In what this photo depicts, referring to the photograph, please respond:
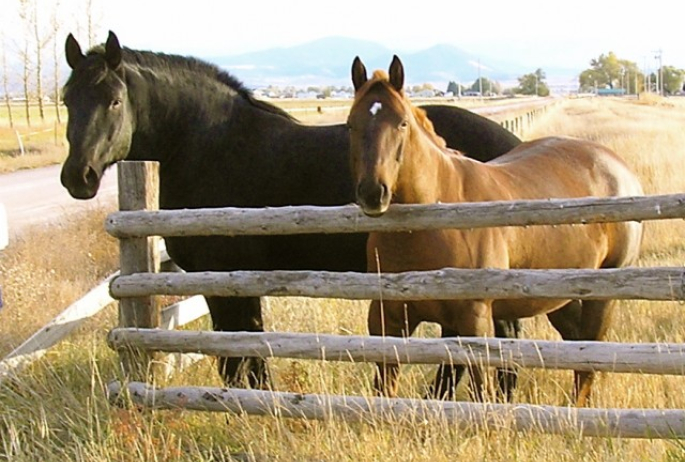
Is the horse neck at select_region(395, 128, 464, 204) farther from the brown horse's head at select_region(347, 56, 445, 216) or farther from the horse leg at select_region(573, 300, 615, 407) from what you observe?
the horse leg at select_region(573, 300, 615, 407)

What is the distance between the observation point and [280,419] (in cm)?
445

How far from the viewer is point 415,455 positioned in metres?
3.92

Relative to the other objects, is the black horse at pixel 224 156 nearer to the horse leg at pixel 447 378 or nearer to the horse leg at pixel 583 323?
the horse leg at pixel 447 378

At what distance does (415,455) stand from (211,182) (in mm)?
2636

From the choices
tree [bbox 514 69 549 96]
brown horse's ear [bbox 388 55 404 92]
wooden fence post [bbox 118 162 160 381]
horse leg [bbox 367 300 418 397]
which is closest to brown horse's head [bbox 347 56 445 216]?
brown horse's ear [bbox 388 55 404 92]

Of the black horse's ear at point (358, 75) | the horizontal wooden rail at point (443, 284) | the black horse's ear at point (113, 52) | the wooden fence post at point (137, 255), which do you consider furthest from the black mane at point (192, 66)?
the horizontal wooden rail at point (443, 284)

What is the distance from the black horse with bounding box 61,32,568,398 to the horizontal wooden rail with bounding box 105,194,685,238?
0.72 metres

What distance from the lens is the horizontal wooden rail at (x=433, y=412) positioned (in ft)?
13.2

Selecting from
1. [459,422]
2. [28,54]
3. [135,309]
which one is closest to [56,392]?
[135,309]

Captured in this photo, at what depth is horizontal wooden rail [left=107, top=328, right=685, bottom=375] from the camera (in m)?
4.12

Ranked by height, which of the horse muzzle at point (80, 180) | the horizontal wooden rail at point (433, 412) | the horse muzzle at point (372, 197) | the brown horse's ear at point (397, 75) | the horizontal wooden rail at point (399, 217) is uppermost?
the brown horse's ear at point (397, 75)

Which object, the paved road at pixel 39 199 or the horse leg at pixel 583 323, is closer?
the horse leg at pixel 583 323

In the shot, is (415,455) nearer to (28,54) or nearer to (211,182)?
(211,182)

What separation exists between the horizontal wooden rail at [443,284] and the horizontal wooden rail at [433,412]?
534mm
